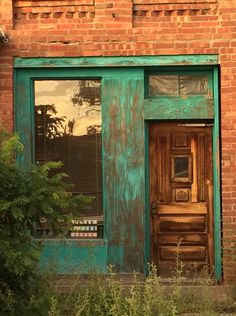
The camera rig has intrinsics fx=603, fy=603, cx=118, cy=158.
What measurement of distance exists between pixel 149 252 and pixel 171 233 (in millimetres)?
425

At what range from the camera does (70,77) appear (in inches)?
341

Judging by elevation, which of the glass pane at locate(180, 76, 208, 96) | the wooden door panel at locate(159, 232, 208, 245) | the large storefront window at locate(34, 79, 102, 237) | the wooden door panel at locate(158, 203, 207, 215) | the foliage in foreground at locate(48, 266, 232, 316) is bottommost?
the foliage in foreground at locate(48, 266, 232, 316)

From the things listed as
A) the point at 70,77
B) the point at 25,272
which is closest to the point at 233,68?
the point at 70,77

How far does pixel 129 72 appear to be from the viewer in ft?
28.1

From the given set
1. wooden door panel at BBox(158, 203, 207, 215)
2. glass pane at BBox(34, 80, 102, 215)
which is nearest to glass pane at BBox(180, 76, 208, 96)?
glass pane at BBox(34, 80, 102, 215)

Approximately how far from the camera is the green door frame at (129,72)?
27.9ft

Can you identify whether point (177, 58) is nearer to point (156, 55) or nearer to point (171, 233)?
point (156, 55)

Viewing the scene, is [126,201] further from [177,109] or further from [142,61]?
[142,61]

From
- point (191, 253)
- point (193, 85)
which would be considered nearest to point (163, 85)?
point (193, 85)

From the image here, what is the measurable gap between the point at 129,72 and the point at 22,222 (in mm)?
3504

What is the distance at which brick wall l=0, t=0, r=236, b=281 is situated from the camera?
27.7ft

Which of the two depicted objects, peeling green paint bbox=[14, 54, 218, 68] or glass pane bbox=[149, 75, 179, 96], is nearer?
peeling green paint bbox=[14, 54, 218, 68]

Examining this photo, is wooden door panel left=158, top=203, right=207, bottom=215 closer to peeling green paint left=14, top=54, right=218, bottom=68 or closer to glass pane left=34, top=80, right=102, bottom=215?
glass pane left=34, top=80, right=102, bottom=215

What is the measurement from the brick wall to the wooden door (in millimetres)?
415
